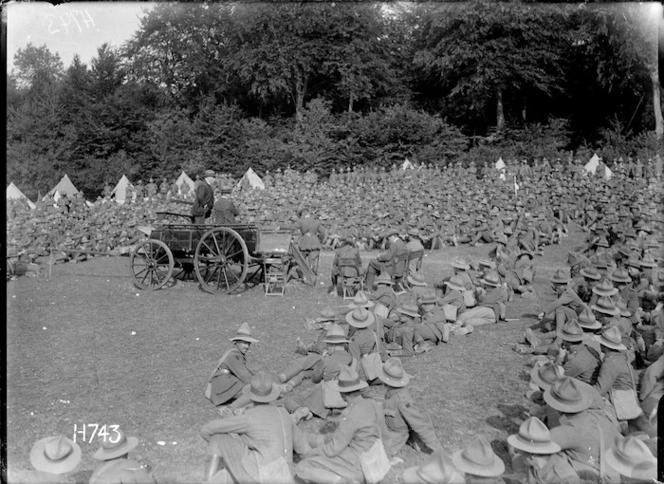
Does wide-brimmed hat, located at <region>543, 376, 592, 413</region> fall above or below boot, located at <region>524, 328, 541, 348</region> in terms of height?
above

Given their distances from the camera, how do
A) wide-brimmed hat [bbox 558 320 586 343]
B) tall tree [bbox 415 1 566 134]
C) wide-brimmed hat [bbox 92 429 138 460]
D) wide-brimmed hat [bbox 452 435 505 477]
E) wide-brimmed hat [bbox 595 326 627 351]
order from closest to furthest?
wide-brimmed hat [bbox 452 435 505 477]
wide-brimmed hat [bbox 92 429 138 460]
wide-brimmed hat [bbox 595 326 627 351]
wide-brimmed hat [bbox 558 320 586 343]
tall tree [bbox 415 1 566 134]

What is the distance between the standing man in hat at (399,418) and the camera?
5078 millimetres

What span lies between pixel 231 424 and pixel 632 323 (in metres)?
6.03

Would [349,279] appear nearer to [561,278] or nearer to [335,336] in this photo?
[561,278]

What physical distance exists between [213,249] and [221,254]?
27 cm

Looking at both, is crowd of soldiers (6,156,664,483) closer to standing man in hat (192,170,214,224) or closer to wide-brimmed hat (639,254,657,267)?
wide-brimmed hat (639,254,657,267)

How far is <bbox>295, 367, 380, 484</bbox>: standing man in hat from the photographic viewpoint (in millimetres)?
4398

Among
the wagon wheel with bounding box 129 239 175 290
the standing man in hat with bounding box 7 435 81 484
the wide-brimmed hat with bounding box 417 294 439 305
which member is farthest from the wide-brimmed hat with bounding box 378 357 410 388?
the wagon wheel with bounding box 129 239 175 290

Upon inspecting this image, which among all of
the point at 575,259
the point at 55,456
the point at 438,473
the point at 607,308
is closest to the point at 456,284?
the point at 607,308

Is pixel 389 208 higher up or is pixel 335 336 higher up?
pixel 335 336

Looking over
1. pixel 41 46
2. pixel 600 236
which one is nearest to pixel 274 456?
pixel 600 236

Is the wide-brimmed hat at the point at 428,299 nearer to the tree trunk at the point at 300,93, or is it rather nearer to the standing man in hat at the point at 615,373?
the standing man in hat at the point at 615,373

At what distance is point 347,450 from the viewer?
450 centimetres

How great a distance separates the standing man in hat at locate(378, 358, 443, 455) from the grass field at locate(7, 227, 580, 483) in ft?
0.64
